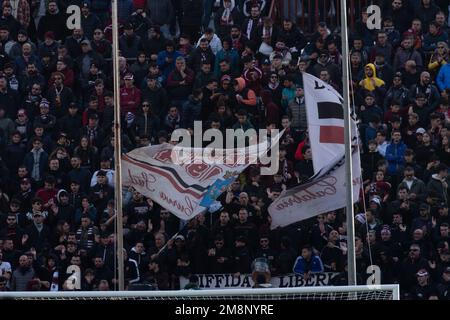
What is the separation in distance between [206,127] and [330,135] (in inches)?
125

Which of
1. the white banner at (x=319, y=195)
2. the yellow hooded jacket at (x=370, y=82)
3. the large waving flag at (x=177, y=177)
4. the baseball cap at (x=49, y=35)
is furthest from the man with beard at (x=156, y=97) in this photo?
the white banner at (x=319, y=195)

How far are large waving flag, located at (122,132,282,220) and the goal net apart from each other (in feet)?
17.2

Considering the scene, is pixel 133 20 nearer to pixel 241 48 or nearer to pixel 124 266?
pixel 241 48

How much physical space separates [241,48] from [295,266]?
4.10 metres

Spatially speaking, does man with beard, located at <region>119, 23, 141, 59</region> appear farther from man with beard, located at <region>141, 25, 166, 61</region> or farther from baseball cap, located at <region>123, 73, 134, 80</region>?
baseball cap, located at <region>123, 73, 134, 80</region>

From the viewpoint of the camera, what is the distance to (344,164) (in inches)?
657

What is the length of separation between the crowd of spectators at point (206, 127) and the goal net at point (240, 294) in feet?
19.2

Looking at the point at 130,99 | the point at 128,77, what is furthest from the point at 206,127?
the point at 128,77

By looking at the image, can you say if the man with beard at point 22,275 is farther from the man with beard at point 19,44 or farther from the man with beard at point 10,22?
the man with beard at point 10,22

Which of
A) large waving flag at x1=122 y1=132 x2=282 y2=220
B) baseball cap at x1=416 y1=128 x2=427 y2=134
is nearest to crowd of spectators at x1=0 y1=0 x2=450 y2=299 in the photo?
baseball cap at x1=416 y1=128 x2=427 y2=134

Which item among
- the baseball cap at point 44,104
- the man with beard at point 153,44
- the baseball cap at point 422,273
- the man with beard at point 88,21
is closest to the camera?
the baseball cap at point 422,273

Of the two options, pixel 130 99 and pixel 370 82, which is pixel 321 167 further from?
pixel 130 99

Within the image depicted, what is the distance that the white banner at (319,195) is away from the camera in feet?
54.5

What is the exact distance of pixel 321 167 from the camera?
16688 millimetres
